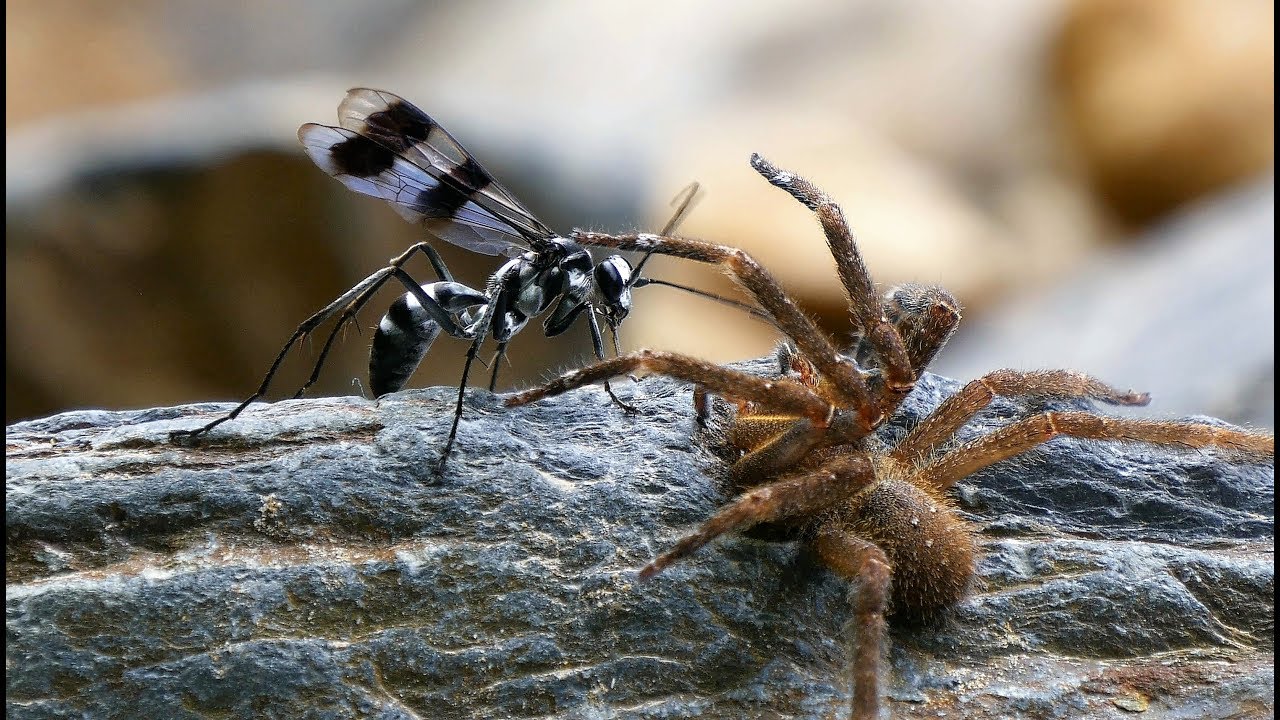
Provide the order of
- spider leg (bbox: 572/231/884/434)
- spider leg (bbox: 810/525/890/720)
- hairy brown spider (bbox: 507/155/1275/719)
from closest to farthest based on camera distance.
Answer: spider leg (bbox: 810/525/890/720) → hairy brown spider (bbox: 507/155/1275/719) → spider leg (bbox: 572/231/884/434)

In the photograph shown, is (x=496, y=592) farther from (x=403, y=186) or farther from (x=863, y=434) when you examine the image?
(x=403, y=186)

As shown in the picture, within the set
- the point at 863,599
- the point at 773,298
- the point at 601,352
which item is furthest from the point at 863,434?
the point at 601,352

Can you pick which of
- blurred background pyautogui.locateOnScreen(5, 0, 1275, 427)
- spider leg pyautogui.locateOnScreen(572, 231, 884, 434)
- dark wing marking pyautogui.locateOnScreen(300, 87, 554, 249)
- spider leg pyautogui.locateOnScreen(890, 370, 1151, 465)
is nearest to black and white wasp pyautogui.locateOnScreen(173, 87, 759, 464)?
dark wing marking pyautogui.locateOnScreen(300, 87, 554, 249)

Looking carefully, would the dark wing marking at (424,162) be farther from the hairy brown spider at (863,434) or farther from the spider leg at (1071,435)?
the spider leg at (1071,435)

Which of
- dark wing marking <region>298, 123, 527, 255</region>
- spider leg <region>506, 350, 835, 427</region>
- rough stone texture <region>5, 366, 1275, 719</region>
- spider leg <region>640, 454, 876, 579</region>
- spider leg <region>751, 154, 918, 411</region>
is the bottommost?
rough stone texture <region>5, 366, 1275, 719</region>

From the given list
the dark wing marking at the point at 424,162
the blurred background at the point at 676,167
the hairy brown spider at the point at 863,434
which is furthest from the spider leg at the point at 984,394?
the blurred background at the point at 676,167

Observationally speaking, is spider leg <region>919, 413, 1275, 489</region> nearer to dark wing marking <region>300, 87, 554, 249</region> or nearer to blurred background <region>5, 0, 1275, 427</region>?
dark wing marking <region>300, 87, 554, 249</region>
